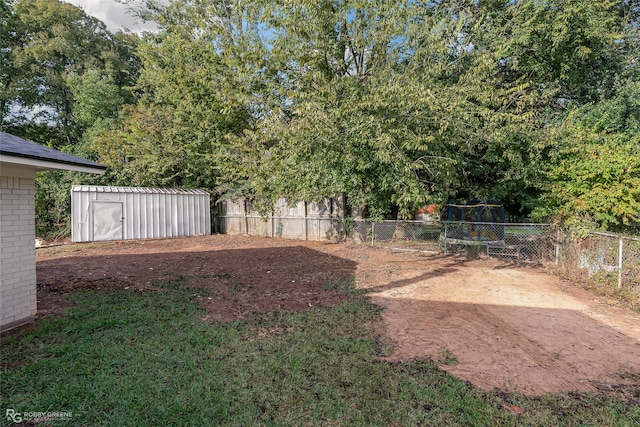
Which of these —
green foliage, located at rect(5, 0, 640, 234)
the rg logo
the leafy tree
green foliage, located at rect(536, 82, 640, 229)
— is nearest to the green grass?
the rg logo

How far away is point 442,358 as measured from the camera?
3527mm

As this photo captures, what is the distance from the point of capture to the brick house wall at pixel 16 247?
13.3 feet

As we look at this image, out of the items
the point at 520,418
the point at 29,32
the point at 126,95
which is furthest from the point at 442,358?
the point at 29,32

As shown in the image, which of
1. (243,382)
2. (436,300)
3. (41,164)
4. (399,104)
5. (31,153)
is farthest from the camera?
(399,104)

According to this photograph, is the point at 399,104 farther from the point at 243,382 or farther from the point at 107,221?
the point at 107,221

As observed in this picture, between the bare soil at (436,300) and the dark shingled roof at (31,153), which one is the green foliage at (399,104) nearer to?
the bare soil at (436,300)

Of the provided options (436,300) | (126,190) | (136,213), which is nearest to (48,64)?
(126,190)

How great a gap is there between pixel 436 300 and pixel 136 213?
1246 cm

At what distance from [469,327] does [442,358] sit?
1124 millimetres

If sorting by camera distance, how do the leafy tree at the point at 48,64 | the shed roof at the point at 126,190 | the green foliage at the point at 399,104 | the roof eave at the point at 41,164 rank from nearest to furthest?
the roof eave at the point at 41,164 → the green foliage at the point at 399,104 → the shed roof at the point at 126,190 → the leafy tree at the point at 48,64

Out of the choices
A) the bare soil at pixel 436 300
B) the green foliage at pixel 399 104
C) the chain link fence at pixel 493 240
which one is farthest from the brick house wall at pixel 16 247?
the chain link fence at pixel 493 240

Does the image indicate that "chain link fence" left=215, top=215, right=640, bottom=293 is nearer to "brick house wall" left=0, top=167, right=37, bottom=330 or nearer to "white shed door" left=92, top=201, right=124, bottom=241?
"white shed door" left=92, top=201, right=124, bottom=241

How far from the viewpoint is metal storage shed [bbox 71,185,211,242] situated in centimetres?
1212

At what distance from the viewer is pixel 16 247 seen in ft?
13.8
